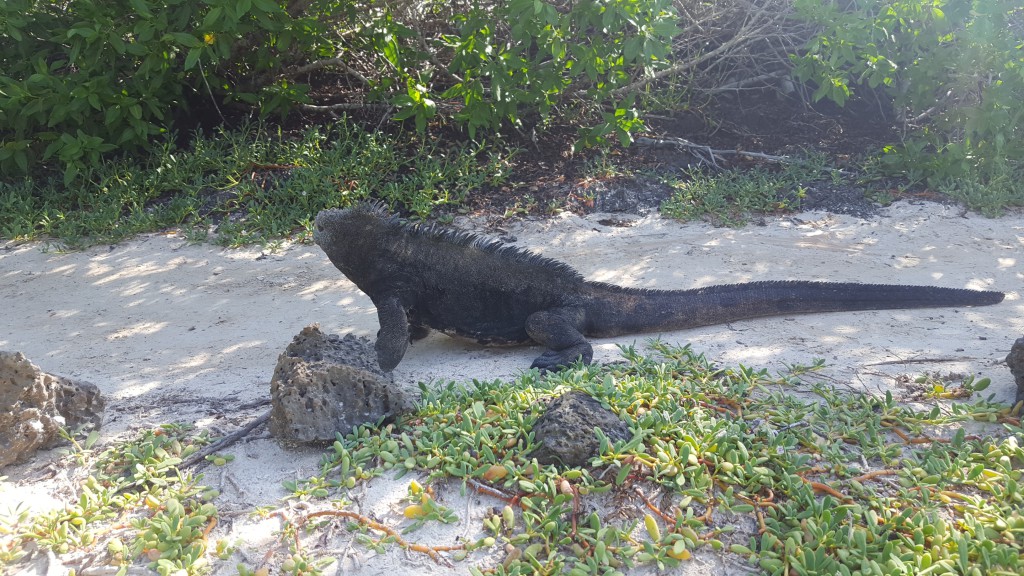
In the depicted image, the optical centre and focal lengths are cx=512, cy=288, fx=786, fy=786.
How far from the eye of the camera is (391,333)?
4328 mm

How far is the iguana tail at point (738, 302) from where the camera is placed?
4.65 metres

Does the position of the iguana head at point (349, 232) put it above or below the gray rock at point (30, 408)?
above

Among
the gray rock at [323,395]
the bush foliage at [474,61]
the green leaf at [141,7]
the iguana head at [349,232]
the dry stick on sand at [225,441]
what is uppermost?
the green leaf at [141,7]

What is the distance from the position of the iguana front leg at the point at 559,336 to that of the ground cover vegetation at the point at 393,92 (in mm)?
2684

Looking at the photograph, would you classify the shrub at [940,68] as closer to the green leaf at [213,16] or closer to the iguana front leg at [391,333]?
the iguana front leg at [391,333]

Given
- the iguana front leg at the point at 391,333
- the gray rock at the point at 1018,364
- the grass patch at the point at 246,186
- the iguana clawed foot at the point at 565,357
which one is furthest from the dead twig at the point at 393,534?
the grass patch at the point at 246,186

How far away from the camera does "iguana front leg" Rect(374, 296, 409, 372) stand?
421 cm

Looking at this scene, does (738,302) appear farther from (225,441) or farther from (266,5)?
(266,5)

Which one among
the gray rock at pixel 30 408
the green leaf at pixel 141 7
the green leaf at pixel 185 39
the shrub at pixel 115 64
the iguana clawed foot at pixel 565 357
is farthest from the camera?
the shrub at pixel 115 64

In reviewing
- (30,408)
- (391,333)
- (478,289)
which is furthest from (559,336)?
(30,408)

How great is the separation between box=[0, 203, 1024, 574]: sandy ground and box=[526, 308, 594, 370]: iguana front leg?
150mm

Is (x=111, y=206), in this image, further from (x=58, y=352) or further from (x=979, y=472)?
(x=979, y=472)

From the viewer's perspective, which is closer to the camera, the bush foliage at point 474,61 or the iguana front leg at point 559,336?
the iguana front leg at point 559,336

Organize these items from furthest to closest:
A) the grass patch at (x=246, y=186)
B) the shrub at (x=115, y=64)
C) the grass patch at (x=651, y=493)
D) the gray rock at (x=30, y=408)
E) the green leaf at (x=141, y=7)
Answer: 1. the grass patch at (x=246, y=186)
2. the shrub at (x=115, y=64)
3. the green leaf at (x=141, y=7)
4. the gray rock at (x=30, y=408)
5. the grass patch at (x=651, y=493)
